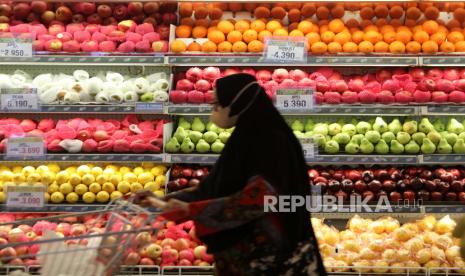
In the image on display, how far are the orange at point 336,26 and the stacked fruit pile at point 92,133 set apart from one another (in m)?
1.49

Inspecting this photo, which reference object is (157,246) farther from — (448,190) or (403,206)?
(448,190)

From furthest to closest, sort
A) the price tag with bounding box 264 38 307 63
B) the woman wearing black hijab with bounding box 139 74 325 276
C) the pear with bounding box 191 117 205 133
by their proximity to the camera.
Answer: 1. the pear with bounding box 191 117 205 133
2. the price tag with bounding box 264 38 307 63
3. the woman wearing black hijab with bounding box 139 74 325 276

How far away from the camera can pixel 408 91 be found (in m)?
4.88

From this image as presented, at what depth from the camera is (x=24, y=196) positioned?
176 inches

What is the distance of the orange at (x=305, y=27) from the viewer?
5.12 metres

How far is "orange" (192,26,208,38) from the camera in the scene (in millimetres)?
5148

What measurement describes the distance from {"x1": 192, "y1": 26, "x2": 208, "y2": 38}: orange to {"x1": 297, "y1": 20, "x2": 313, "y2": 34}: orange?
28.5 inches

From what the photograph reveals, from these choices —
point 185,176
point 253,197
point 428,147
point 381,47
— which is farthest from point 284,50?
point 253,197

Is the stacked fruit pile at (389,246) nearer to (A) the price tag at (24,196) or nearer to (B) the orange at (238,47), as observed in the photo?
(B) the orange at (238,47)

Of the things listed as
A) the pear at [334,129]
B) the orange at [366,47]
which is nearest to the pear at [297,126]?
the pear at [334,129]

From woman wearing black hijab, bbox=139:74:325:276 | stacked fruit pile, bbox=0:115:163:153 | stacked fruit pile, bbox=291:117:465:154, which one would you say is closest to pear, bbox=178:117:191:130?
stacked fruit pile, bbox=0:115:163:153

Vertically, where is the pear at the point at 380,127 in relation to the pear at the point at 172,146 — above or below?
above

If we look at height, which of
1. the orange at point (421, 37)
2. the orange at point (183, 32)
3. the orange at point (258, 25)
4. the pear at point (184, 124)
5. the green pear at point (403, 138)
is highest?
the orange at point (258, 25)

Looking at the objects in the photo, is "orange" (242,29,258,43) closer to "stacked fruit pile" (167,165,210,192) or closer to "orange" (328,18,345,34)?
"orange" (328,18,345,34)
